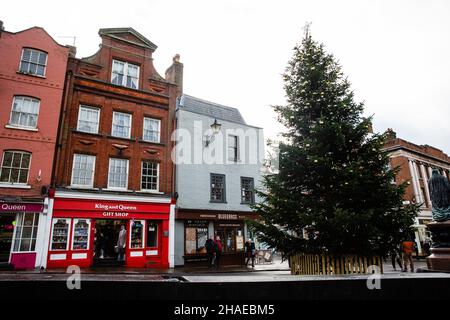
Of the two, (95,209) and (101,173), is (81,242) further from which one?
(101,173)

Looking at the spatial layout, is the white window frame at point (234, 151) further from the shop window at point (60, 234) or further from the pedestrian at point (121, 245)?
the shop window at point (60, 234)

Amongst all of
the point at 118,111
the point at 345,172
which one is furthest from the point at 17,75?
the point at 345,172

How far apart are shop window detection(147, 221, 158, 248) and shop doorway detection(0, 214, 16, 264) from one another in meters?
7.20

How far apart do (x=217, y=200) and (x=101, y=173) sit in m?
8.68

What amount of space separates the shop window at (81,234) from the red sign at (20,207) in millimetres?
1966

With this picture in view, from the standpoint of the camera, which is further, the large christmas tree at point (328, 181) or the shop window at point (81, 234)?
the shop window at point (81, 234)

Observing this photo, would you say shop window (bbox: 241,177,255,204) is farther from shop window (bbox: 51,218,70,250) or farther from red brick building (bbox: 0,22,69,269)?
red brick building (bbox: 0,22,69,269)

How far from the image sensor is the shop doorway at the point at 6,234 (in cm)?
1400

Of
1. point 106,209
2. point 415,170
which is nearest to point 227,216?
point 106,209

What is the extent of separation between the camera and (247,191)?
2359 centimetres

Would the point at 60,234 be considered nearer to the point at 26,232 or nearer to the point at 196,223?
the point at 26,232

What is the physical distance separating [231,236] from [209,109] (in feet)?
37.1

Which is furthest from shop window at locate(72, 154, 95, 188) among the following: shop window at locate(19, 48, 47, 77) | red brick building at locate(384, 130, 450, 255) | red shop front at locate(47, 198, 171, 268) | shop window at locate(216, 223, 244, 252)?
red brick building at locate(384, 130, 450, 255)

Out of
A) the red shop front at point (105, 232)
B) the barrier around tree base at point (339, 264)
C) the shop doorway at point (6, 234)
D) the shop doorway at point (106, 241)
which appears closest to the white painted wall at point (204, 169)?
the red shop front at point (105, 232)
